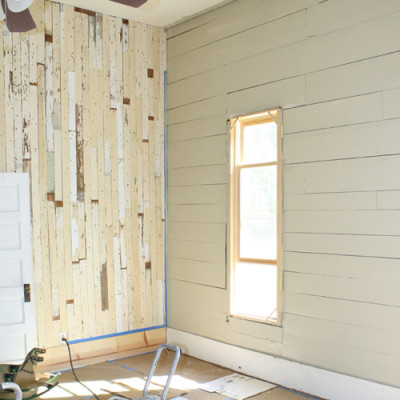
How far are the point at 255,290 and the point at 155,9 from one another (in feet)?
9.74

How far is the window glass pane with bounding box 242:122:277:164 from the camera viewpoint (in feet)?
14.7

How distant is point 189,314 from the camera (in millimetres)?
5168

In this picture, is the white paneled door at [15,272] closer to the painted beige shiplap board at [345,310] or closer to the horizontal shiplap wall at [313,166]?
the horizontal shiplap wall at [313,166]

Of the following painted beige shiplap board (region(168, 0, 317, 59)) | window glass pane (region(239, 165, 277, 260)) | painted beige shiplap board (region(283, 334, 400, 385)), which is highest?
painted beige shiplap board (region(168, 0, 317, 59))

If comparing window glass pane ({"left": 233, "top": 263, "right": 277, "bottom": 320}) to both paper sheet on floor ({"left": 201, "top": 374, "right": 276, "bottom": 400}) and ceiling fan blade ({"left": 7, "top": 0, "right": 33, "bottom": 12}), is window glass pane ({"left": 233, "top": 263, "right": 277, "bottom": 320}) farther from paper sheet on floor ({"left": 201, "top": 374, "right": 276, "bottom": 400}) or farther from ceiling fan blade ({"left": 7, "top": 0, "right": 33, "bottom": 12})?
ceiling fan blade ({"left": 7, "top": 0, "right": 33, "bottom": 12})

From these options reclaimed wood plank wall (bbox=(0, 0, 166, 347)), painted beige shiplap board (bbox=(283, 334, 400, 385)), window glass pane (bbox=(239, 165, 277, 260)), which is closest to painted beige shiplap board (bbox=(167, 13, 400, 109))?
reclaimed wood plank wall (bbox=(0, 0, 166, 347))

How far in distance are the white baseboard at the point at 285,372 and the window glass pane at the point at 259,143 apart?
70.8 inches

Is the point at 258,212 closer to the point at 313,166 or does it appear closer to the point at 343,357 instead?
the point at 313,166

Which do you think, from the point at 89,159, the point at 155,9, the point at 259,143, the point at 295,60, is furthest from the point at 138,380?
the point at 155,9

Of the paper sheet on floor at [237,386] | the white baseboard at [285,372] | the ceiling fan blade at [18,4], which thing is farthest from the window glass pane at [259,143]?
the ceiling fan blade at [18,4]

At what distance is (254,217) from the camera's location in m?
4.61

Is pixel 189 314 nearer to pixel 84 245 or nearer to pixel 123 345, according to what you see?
pixel 123 345

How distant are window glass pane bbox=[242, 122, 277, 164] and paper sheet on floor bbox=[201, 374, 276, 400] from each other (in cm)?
199

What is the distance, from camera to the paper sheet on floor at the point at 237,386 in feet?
13.2
